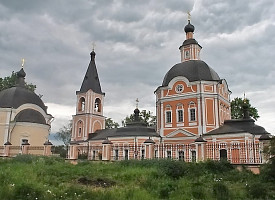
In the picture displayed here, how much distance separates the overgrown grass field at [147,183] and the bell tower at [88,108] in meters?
24.3

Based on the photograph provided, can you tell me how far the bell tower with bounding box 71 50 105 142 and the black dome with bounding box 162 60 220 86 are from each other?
1189 cm

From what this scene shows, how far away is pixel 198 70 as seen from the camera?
1141 inches

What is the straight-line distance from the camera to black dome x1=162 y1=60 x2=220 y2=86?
1123 inches

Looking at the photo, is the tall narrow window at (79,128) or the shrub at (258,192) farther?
the tall narrow window at (79,128)

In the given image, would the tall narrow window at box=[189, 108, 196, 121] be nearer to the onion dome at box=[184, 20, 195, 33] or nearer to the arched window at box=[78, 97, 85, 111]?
the onion dome at box=[184, 20, 195, 33]

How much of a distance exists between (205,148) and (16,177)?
1100cm

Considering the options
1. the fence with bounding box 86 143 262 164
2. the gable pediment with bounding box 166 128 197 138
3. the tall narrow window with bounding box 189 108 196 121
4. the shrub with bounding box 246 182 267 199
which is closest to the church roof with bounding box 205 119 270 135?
the fence with bounding box 86 143 262 164

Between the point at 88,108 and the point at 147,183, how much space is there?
29.3 metres

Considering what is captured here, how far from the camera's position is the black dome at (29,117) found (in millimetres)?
30922

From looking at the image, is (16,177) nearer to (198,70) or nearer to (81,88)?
(198,70)

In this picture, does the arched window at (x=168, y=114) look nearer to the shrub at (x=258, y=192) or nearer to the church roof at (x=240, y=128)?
the church roof at (x=240, y=128)

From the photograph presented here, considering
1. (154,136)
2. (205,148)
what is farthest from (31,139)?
(205,148)

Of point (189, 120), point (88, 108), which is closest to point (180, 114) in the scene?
point (189, 120)

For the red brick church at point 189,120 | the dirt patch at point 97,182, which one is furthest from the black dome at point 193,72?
the dirt patch at point 97,182
